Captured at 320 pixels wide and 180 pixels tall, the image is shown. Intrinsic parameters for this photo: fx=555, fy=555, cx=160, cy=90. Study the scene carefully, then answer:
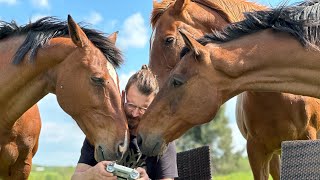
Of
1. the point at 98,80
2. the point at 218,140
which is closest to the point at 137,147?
the point at 98,80

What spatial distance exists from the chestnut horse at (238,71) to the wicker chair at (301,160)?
124 cm

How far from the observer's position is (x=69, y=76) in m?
4.54

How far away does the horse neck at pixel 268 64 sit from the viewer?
14.1ft

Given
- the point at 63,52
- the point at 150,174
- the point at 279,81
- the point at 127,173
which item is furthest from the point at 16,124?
the point at 279,81

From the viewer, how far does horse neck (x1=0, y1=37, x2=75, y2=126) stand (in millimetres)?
4672

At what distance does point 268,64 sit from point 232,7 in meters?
1.95

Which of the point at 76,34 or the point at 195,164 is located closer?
the point at 76,34

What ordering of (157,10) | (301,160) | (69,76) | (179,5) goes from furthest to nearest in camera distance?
(157,10) → (179,5) → (69,76) → (301,160)

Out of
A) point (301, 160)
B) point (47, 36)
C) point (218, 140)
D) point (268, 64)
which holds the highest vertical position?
point (218, 140)

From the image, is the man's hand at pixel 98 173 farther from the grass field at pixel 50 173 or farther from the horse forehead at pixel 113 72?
the grass field at pixel 50 173

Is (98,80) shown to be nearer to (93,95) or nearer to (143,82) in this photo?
(93,95)

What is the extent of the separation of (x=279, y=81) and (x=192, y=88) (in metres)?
0.69

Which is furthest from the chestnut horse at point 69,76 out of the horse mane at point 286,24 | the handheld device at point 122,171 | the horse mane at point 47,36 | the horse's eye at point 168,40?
the horse's eye at point 168,40

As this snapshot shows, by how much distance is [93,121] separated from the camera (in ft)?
14.4
